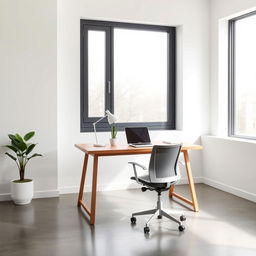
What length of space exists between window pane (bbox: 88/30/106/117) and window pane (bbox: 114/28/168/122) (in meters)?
0.21

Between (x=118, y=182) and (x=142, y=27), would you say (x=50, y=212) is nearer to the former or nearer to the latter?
(x=118, y=182)

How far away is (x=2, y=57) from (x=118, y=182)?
242 centimetres

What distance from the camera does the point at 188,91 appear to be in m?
6.13

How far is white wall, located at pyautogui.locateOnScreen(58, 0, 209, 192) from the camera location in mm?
5418

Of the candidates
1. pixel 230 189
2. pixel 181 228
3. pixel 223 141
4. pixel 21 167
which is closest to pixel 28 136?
pixel 21 167

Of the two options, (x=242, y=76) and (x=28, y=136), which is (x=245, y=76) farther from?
(x=28, y=136)

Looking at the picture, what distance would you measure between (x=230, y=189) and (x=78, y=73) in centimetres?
276

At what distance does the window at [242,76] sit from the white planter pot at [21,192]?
10.3 feet

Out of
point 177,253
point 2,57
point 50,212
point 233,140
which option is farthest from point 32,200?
point 233,140

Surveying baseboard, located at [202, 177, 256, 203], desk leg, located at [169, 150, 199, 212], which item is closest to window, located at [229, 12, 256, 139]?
baseboard, located at [202, 177, 256, 203]

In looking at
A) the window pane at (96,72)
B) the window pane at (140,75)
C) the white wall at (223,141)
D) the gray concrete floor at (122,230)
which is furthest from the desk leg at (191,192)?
the window pane at (96,72)

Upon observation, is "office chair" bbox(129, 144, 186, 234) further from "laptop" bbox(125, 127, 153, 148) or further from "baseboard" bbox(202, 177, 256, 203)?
"baseboard" bbox(202, 177, 256, 203)

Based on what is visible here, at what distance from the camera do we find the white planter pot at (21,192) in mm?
4750

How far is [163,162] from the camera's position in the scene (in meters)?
3.82
